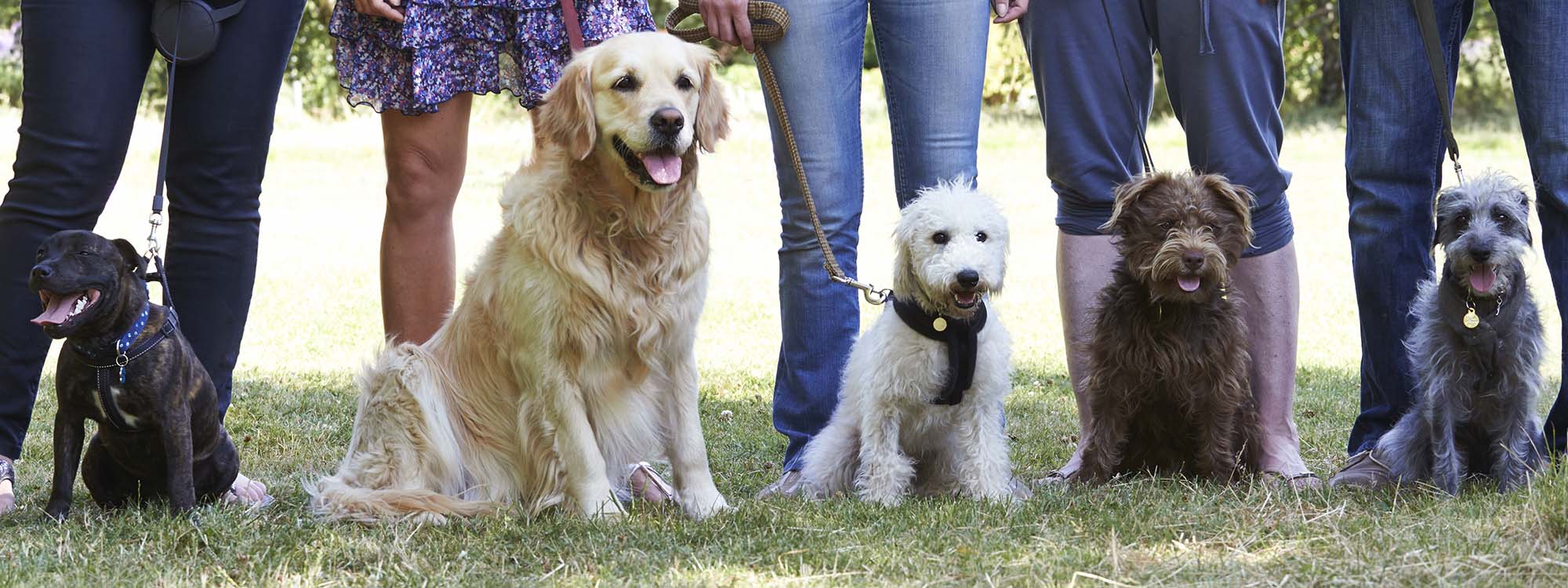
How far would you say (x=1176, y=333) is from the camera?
13.2 ft

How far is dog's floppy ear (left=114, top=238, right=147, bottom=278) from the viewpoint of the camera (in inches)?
139

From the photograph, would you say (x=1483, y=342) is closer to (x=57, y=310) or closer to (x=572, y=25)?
(x=572, y=25)

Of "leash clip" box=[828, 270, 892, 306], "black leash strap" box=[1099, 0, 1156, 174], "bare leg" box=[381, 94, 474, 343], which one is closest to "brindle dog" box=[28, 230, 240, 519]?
"bare leg" box=[381, 94, 474, 343]

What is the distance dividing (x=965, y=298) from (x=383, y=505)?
1681 millimetres

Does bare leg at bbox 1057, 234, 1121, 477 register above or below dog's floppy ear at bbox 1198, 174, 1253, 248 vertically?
below

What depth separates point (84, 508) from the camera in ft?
12.5

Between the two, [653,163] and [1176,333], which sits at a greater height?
[653,163]

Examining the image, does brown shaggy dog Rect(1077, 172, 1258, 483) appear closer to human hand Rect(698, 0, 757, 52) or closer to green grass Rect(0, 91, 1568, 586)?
green grass Rect(0, 91, 1568, 586)

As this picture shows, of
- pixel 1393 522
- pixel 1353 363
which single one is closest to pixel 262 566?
pixel 1393 522

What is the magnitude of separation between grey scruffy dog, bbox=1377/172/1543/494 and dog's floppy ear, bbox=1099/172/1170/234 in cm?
76

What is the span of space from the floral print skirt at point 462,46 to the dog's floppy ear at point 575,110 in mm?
479

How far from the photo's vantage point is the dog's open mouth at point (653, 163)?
3.71 m

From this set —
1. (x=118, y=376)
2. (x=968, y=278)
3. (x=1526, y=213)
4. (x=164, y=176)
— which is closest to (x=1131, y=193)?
(x=968, y=278)

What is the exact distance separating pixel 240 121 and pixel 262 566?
130cm
